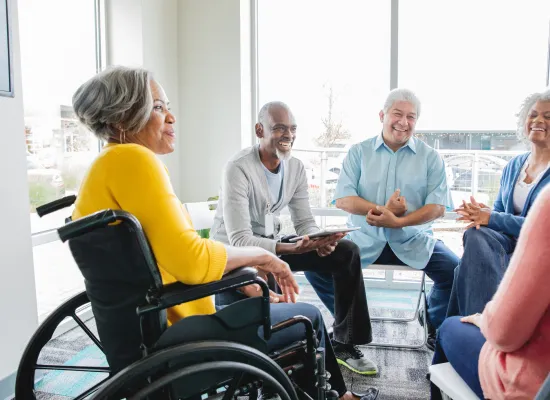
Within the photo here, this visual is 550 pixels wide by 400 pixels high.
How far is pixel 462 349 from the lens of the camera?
1177 mm

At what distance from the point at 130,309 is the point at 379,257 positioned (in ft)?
5.66

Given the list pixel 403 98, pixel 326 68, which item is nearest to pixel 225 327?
pixel 403 98

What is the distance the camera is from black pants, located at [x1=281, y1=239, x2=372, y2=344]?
6.89 feet

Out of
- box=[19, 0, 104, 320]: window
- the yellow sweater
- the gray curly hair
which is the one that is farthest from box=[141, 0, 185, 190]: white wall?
the yellow sweater

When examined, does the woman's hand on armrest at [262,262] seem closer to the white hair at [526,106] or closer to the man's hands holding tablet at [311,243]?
the man's hands holding tablet at [311,243]

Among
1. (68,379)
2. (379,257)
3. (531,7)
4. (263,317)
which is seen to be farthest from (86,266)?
(531,7)

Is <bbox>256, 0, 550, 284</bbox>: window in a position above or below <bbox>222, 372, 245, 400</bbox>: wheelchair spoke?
above

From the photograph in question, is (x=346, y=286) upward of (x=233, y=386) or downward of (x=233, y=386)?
downward

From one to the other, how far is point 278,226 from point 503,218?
3.67ft

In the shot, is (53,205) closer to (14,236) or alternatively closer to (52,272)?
(14,236)

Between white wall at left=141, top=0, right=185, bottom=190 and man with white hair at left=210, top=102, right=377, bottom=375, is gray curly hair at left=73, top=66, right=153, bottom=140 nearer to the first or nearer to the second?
man with white hair at left=210, top=102, right=377, bottom=375

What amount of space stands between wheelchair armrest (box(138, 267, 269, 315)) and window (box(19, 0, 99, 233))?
71.4 inches

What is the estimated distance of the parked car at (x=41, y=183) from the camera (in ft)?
8.26

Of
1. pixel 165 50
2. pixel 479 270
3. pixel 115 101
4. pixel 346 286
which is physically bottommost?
pixel 346 286
